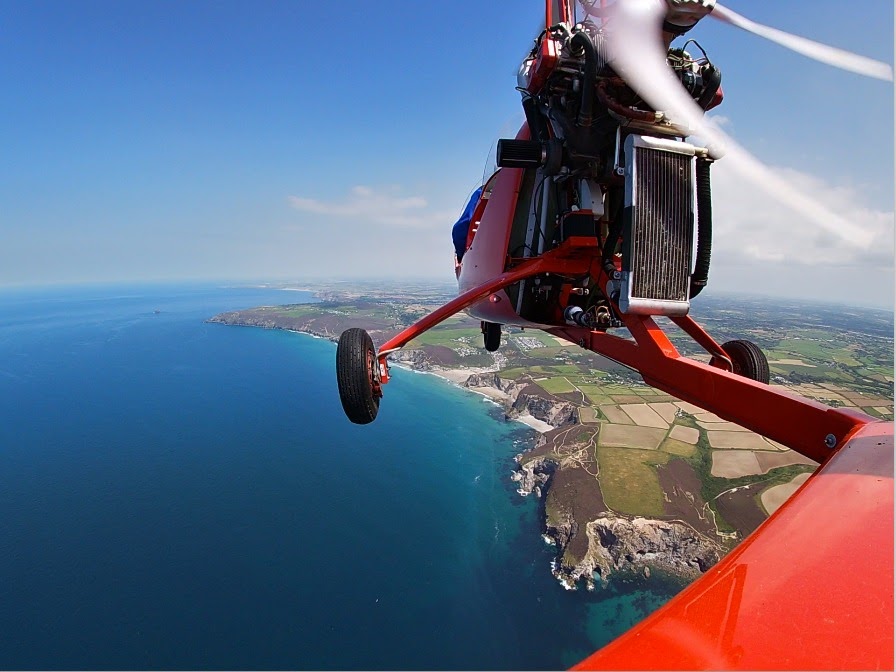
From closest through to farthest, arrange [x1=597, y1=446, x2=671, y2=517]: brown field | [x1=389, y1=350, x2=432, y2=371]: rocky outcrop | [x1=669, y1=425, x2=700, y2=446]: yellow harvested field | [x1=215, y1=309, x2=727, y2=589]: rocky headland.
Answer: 1. [x1=215, y1=309, x2=727, y2=589]: rocky headland
2. [x1=597, y1=446, x2=671, y2=517]: brown field
3. [x1=669, y1=425, x2=700, y2=446]: yellow harvested field
4. [x1=389, y1=350, x2=432, y2=371]: rocky outcrop

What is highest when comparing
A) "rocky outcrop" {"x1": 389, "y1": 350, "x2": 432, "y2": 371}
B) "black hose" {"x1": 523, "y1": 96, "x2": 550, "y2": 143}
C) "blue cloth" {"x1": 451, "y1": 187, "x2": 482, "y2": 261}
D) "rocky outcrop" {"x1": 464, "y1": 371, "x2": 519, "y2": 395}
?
"black hose" {"x1": 523, "y1": 96, "x2": 550, "y2": 143}

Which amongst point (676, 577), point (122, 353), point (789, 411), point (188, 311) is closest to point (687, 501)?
point (676, 577)

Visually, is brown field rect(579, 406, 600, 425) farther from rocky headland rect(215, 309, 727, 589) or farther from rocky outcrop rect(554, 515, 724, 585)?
rocky outcrop rect(554, 515, 724, 585)

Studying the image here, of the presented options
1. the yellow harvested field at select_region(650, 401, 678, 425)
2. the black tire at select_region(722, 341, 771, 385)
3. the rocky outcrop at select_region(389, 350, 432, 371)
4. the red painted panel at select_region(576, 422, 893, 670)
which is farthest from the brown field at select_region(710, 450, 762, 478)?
the rocky outcrop at select_region(389, 350, 432, 371)

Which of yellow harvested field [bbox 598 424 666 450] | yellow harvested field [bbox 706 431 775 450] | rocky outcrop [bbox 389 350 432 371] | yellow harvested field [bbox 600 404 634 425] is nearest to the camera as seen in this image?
yellow harvested field [bbox 706 431 775 450]

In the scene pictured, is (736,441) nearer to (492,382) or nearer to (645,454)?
(645,454)

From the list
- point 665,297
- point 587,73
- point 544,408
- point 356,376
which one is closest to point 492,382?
point 544,408

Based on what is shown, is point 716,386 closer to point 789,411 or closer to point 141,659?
point 789,411
